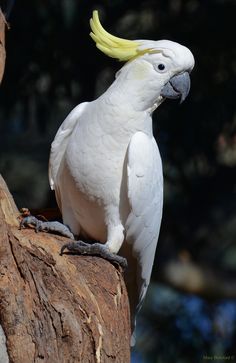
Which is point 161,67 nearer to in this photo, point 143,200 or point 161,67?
point 161,67

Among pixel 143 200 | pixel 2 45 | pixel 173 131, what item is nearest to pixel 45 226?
pixel 143 200

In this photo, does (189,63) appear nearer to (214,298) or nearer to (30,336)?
(30,336)

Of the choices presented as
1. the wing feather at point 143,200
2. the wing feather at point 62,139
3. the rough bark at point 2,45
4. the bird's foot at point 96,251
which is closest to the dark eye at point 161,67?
the wing feather at point 143,200

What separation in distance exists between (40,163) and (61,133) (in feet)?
9.69

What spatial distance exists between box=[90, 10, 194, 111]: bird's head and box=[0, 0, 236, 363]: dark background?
7.46ft

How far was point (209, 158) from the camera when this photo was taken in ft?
22.1

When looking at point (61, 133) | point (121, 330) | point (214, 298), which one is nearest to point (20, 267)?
point (121, 330)

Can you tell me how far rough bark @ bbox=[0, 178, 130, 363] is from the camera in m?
3.28

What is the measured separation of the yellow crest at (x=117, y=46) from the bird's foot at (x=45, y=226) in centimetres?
74

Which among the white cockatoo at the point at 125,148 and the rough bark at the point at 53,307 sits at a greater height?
the white cockatoo at the point at 125,148

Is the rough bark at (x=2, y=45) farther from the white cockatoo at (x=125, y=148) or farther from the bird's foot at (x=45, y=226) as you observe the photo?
the bird's foot at (x=45, y=226)

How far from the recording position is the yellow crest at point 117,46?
3.79 meters

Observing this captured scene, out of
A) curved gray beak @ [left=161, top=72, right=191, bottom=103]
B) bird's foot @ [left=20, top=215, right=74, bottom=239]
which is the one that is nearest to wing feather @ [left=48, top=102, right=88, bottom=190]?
bird's foot @ [left=20, top=215, right=74, bottom=239]

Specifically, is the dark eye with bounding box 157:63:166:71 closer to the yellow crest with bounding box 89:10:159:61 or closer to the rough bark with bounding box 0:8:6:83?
the yellow crest with bounding box 89:10:159:61
